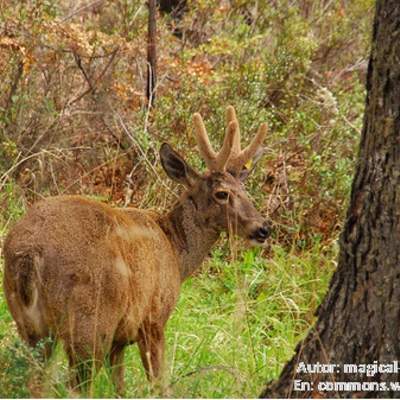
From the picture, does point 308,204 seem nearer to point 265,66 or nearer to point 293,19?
point 265,66

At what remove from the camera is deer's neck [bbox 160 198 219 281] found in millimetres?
7836

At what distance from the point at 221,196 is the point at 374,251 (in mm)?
2638

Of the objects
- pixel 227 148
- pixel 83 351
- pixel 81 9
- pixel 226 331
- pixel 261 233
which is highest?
pixel 81 9

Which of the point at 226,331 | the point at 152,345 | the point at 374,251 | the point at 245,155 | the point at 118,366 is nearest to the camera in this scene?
the point at 374,251

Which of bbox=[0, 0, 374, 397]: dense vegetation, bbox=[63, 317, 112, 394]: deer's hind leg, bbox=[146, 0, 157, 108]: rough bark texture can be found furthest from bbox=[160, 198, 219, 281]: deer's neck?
bbox=[146, 0, 157, 108]: rough bark texture

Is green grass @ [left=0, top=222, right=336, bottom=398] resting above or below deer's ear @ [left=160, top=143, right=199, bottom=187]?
below

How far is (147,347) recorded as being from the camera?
22.7ft

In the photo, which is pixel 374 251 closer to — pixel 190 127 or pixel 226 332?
pixel 226 332

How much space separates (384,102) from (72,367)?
87.2 inches

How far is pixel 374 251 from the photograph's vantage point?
5.43 m

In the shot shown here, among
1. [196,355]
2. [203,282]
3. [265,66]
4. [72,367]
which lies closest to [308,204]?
[203,282]

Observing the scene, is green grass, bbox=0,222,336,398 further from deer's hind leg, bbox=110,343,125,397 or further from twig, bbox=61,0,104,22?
twig, bbox=61,0,104,22

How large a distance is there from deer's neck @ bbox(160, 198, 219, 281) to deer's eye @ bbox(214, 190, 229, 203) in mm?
184

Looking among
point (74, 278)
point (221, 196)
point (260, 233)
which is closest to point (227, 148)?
point (221, 196)
